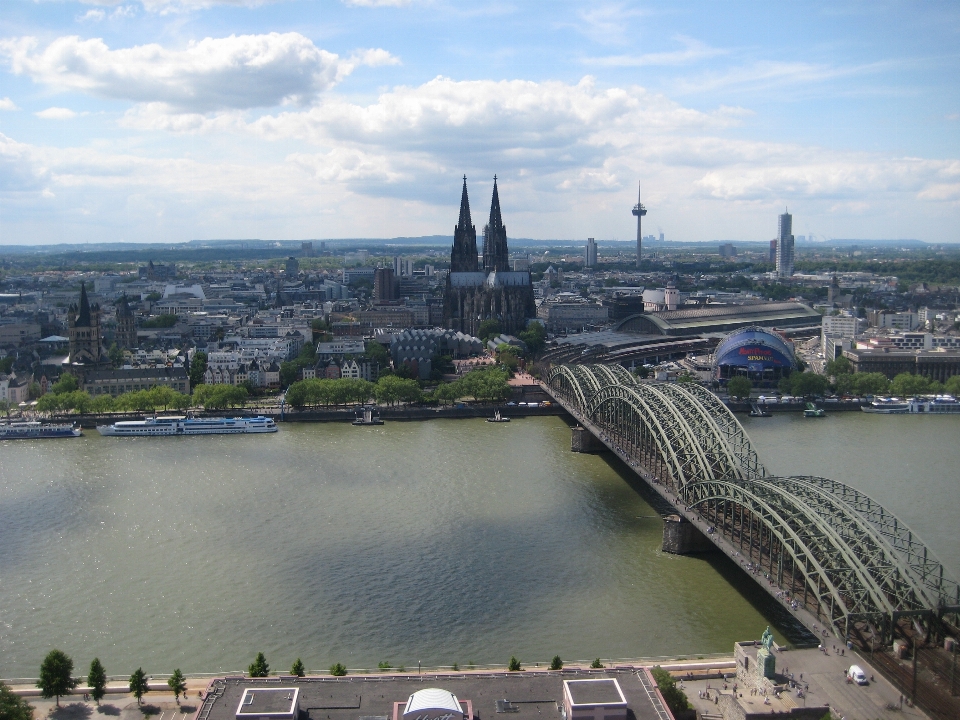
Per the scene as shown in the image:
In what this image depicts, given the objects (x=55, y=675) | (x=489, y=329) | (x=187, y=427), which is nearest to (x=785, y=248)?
(x=489, y=329)

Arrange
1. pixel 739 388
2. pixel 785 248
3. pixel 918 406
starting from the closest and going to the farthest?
pixel 918 406
pixel 739 388
pixel 785 248

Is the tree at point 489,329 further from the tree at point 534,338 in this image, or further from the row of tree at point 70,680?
the row of tree at point 70,680

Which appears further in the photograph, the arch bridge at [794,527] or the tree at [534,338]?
the tree at [534,338]

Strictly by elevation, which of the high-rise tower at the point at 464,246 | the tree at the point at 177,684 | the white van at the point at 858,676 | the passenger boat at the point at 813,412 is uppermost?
the high-rise tower at the point at 464,246

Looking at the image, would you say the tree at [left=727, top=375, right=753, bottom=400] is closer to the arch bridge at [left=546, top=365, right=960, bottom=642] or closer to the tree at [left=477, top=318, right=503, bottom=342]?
the arch bridge at [left=546, top=365, right=960, bottom=642]

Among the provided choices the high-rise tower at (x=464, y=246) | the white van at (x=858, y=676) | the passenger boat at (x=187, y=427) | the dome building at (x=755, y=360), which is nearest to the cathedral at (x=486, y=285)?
the high-rise tower at (x=464, y=246)

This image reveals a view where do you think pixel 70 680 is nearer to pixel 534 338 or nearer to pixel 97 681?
pixel 97 681
